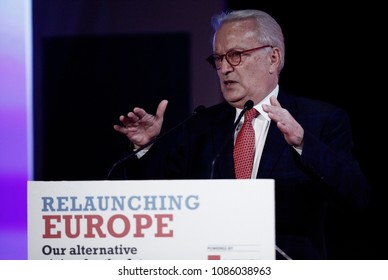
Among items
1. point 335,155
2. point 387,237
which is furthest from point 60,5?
point 387,237

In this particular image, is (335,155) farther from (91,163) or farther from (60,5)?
(60,5)

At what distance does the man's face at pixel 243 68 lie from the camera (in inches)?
103

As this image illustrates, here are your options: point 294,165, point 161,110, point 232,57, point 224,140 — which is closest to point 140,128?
point 161,110

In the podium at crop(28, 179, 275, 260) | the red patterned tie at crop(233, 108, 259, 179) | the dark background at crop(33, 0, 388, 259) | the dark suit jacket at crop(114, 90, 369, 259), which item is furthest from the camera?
the dark background at crop(33, 0, 388, 259)

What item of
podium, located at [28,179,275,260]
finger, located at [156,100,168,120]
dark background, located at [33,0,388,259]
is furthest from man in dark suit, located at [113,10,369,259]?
podium, located at [28,179,275,260]

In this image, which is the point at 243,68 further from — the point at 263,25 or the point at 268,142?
the point at 268,142

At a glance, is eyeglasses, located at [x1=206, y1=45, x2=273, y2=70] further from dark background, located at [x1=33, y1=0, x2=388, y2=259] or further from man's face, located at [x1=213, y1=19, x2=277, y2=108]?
dark background, located at [x1=33, y1=0, x2=388, y2=259]

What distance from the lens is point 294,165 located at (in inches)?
95.0

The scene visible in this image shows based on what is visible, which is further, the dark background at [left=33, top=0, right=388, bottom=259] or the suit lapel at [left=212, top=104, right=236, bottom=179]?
the dark background at [left=33, top=0, right=388, bottom=259]

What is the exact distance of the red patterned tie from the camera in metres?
2.45

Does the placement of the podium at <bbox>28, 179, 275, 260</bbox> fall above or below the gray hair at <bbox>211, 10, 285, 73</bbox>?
below

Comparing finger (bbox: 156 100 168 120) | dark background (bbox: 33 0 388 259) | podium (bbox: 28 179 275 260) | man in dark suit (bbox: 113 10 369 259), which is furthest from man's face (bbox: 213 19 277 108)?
podium (bbox: 28 179 275 260)

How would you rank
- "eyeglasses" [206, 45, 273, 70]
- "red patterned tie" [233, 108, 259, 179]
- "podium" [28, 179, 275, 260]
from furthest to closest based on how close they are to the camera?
"eyeglasses" [206, 45, 273, 70] < "red patterned tie" [233, 108, 259, 179] < "podium" [28, 179, 275, 260]

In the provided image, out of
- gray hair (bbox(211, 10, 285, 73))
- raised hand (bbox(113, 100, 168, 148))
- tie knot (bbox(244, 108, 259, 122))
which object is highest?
gray hair (bbox(211, 10, 285, 73))
